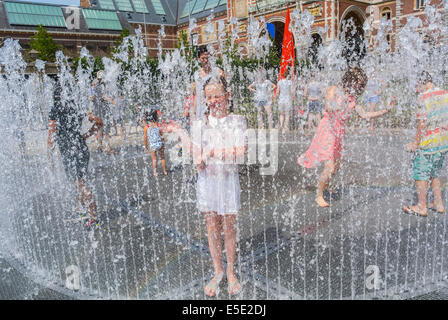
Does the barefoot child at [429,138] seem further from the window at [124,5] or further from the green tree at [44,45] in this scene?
the window at [124,5]

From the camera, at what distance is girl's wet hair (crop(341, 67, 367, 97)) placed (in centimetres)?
413

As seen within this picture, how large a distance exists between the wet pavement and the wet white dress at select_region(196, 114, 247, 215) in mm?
688

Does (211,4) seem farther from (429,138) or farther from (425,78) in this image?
(429,138)

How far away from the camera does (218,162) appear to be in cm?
256

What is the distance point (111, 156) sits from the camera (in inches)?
339

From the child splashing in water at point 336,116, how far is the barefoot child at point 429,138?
1.57ft

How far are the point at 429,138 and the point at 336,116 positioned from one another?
3.35 ft

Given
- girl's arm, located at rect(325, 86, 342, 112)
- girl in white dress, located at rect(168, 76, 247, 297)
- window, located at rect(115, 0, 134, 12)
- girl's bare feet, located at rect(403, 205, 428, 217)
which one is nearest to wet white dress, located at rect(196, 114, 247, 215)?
girl in white dress, located at rect(168, 76, 247, 297)

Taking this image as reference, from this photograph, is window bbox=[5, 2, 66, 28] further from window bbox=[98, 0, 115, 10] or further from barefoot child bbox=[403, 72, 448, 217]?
barefoot child bbox=[403, 72, 448, 217]

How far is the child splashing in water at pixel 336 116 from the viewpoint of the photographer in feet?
13.7

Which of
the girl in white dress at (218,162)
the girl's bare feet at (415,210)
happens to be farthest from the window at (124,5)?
the girl in white dress at (218,162)
